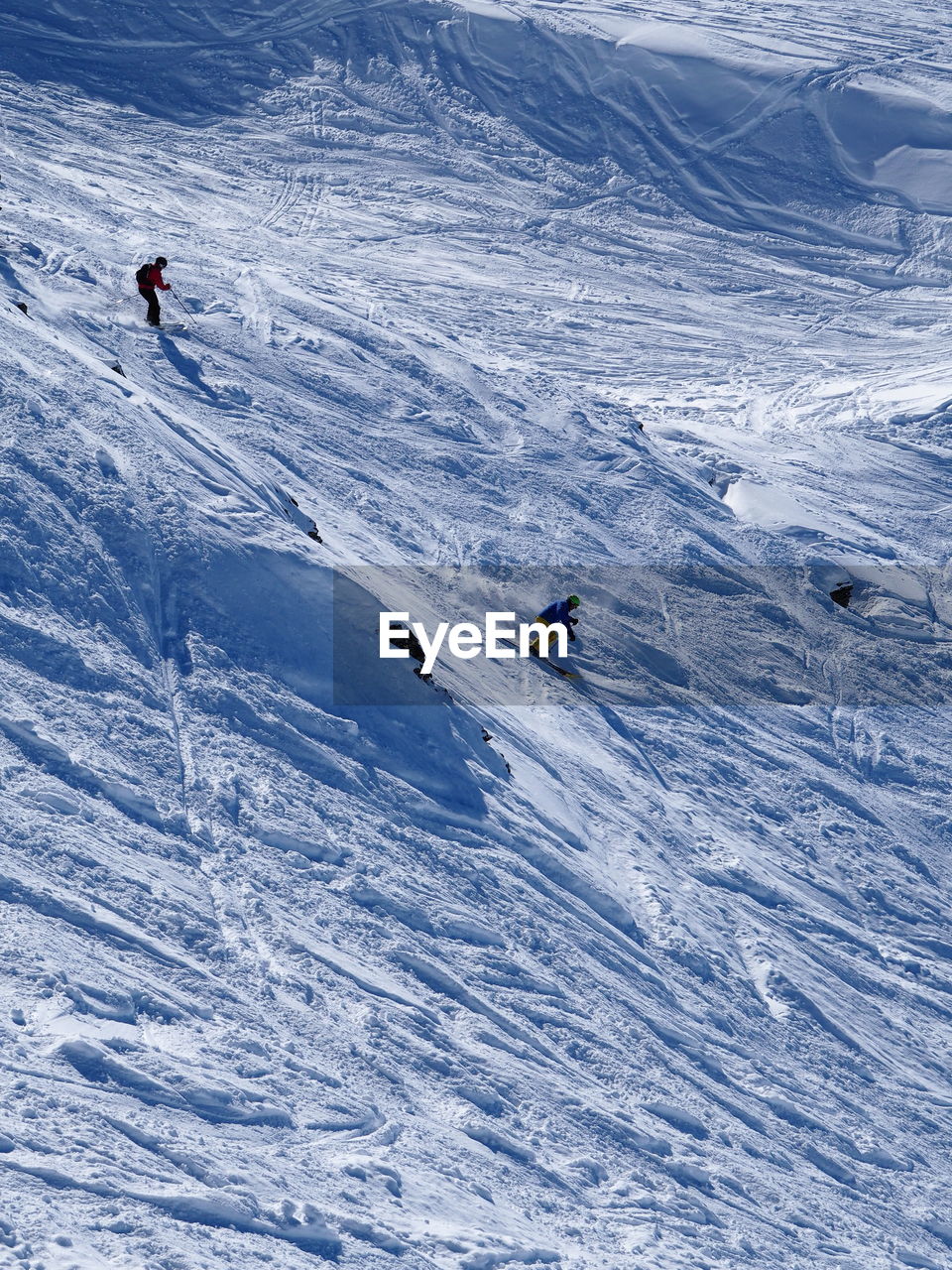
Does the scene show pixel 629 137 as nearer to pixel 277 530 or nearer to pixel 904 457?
pixel 904 457

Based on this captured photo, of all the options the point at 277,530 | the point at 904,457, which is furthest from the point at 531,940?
the point at 904,457

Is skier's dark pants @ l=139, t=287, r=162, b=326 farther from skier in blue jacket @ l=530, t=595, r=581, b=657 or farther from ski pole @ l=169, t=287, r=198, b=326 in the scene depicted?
skier in blue jacket @ l=530, t=595, r=581, b=657

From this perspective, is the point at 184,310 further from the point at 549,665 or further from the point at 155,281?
the point at 549,665

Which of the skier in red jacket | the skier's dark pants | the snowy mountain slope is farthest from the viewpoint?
the skier's dark pants

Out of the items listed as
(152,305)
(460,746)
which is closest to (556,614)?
(460,746)

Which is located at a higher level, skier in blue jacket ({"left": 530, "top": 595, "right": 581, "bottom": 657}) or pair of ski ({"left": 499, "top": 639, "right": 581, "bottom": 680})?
skier in blue jacket ({"left": 530, "top": 595, "right": 581, "bottom": 657})

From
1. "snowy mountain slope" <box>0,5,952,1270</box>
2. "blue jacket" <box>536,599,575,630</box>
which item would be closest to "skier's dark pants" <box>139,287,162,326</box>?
"snowy mountain slope" <box>0,5,952,1270</box>
